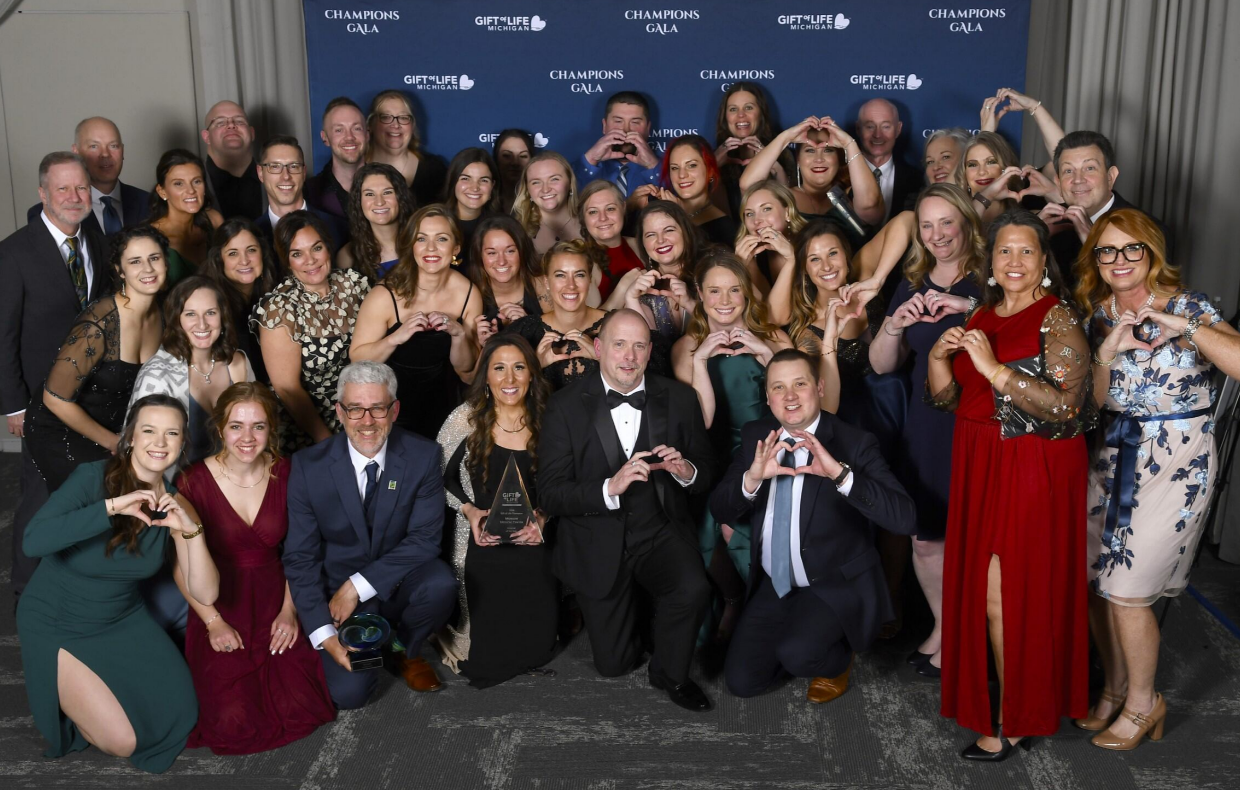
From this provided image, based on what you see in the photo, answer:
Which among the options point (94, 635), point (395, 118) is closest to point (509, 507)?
point (94, 635)

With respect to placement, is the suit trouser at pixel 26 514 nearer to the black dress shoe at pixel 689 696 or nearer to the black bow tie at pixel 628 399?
the black bow tie at pixel 628 399

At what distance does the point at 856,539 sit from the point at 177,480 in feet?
7.47

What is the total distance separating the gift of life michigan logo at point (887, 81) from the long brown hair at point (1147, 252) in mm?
2358

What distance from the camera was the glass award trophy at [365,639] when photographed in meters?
3.87

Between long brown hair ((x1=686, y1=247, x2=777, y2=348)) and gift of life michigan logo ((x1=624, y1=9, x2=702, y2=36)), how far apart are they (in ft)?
5.76

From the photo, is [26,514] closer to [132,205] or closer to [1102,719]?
[132,205]

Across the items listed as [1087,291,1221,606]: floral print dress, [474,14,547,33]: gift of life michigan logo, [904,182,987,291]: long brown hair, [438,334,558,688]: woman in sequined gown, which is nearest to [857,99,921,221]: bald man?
[904,182,987,291]: long brown hair

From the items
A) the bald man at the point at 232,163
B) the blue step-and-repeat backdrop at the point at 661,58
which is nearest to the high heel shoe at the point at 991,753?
the blue step-and-repeat backdrop at the point at 661,58

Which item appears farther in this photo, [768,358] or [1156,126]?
[1156,126]

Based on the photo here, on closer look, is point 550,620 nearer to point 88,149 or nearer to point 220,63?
point 88,149

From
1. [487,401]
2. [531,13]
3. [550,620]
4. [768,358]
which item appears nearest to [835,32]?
[531,13]

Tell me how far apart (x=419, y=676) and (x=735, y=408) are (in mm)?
1487

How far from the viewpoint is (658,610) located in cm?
412

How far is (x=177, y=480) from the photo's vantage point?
3949 mm
